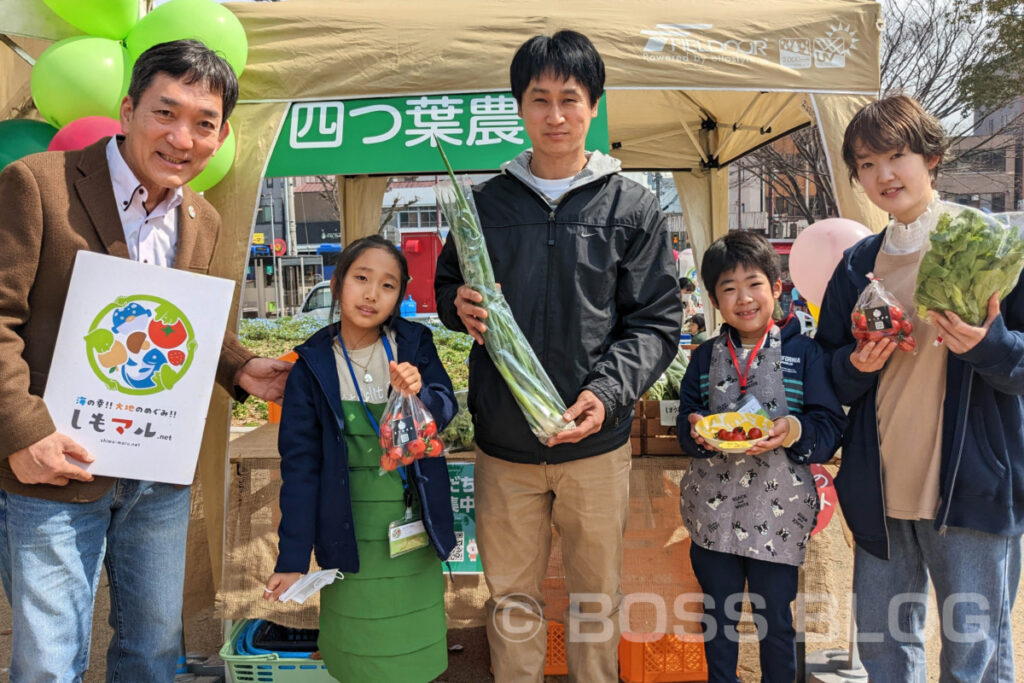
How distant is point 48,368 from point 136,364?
197 millimetres

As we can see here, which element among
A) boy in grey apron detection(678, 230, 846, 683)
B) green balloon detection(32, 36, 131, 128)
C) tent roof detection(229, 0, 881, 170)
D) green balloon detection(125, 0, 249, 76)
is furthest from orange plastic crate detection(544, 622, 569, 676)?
green balloon detection(32, 36, 131, 128)

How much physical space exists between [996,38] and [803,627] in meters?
12.6

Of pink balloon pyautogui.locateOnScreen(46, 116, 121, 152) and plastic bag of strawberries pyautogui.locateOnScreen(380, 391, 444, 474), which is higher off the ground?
pink balloon pyautogui.locateOnScreen(46, 116, 121, 152)

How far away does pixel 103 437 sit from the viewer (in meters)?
1.83

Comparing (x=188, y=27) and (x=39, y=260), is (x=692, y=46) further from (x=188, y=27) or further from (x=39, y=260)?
(x=39, y=260)

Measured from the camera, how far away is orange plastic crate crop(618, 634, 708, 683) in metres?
3.04

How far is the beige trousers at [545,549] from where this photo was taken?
7.46ft

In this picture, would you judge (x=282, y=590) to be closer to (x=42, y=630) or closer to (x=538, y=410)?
(x=42, y=630)

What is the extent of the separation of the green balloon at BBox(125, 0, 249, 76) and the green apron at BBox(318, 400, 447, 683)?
1.67 meters

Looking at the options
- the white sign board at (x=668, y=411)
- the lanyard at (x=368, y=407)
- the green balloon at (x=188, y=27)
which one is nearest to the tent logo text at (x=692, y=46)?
the white sign board at (x=668, y=411)

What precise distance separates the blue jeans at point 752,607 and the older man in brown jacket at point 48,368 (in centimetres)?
170

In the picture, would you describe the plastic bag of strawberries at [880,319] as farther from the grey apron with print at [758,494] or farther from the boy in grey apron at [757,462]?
the grey apron with print at [758,494]

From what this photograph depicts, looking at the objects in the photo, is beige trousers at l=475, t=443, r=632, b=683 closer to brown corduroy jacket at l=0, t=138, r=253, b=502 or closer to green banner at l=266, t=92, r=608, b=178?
brown corduroy jacket at l=0, t=138, r=253, b=502

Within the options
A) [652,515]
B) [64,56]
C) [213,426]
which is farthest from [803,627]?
[64,56]
